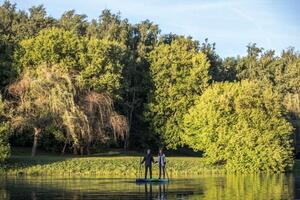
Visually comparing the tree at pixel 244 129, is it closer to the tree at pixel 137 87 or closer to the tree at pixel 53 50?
the tree at pixel 53 50

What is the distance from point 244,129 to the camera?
187ft

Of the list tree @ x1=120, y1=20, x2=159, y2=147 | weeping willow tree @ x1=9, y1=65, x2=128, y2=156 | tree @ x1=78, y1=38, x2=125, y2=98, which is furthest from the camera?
tree @ x1=120, y1=20, x2=159, y2=147

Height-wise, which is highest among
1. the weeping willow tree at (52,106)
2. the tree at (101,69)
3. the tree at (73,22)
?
the tree at (73,22)

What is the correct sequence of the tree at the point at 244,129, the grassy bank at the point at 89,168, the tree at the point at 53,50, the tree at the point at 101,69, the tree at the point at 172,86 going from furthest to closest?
the tree at the point at 172,86, the tree at the point at 101,69, the tree at the point at 53,50, the tree at the point at 244,129, the grassy bank at the point at 89,168

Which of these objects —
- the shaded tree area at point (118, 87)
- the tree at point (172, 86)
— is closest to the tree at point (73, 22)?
the shaded tree area at point (118, 87)

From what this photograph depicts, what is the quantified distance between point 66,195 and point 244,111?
3427 centimetres

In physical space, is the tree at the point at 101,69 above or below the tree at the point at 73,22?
below

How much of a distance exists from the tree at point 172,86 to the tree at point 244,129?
1382 cm

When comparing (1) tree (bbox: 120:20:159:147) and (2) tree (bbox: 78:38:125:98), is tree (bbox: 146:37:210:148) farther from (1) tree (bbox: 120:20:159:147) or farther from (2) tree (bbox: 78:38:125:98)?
(2) tree (bbox: 78:38:125:98)

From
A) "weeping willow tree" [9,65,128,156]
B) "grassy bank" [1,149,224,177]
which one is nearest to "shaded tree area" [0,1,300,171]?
"weeping willow tree" [9,65,128,156]

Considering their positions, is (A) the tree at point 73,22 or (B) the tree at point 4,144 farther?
(A) the tree at point 73,22

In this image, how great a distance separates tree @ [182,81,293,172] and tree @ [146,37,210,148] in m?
13.8

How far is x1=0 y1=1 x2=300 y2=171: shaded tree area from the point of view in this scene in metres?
58.5

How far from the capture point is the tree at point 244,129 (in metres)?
54.6
